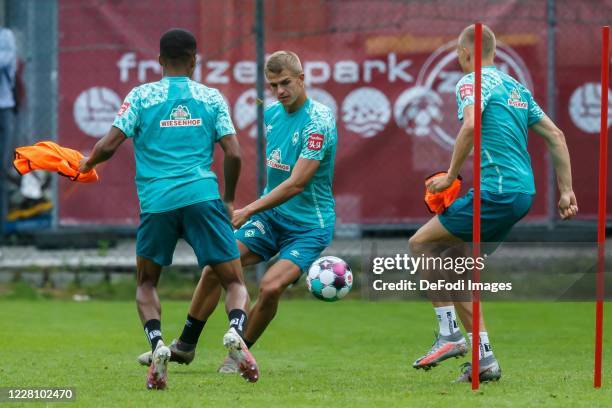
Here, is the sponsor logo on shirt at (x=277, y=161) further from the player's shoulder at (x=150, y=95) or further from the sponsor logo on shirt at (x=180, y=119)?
the player's shoulder at (x=150, y=95)

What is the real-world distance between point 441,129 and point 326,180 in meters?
5.22

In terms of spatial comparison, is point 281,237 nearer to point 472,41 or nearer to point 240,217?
point 240,217

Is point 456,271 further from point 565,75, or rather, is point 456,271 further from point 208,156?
point 565,75

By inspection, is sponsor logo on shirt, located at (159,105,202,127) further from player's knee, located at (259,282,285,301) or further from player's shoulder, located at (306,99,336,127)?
player's knee, located at (259,282,285,301)

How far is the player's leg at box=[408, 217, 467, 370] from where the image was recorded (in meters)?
8.45

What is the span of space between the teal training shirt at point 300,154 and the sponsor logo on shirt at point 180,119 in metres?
1.02

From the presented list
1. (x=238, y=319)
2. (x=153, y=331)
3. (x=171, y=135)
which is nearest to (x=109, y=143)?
(x=171, y=135)

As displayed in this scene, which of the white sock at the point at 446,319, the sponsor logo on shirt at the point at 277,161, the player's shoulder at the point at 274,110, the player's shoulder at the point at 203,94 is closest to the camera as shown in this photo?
the player's shoulder at the point at 203,94

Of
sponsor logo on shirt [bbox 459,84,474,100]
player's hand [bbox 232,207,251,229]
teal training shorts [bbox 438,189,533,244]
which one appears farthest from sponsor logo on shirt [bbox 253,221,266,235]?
sponsor logo on shirt [bbox 459,84,474,100]

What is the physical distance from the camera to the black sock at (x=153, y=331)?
7.78m

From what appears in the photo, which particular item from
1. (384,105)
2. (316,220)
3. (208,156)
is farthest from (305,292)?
(208,156)

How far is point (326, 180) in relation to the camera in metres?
8.92

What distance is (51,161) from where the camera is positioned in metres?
8.18

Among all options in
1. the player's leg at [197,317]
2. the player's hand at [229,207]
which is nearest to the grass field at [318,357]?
the player's leg at [197,317]
